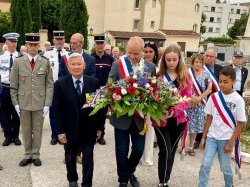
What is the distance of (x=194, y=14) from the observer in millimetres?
56406

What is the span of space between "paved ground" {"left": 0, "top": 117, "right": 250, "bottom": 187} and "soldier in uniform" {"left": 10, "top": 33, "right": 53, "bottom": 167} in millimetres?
274

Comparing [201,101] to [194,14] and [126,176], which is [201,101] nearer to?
[126,176]

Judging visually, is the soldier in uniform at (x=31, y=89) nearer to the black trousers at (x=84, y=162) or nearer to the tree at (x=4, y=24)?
the black trousers at (x=84, y=162)

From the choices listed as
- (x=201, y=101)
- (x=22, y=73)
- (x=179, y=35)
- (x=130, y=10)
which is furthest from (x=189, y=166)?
(x=130, y=10)

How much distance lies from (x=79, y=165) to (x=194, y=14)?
53.4 metres

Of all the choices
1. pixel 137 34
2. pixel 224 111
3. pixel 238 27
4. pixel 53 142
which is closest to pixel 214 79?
pixel 224 111

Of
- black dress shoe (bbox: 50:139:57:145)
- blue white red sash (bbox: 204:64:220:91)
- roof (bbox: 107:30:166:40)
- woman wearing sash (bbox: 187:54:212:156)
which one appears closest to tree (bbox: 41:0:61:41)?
roof (bbox: 107:30:166:40)

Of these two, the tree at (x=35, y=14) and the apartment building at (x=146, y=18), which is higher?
the apartment building at (x=146, y=18)

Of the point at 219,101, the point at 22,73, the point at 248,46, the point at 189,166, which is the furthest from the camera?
the point at 248,46

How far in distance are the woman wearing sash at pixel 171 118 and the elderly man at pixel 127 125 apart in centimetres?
21

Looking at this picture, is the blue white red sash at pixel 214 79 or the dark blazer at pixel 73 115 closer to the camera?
the dark blazer at pixel 73 115

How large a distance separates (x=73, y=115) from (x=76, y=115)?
0.04 metres

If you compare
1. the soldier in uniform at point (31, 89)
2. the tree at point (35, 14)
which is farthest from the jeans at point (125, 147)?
the tree at point (35, 14)

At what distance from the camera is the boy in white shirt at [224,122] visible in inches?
181
